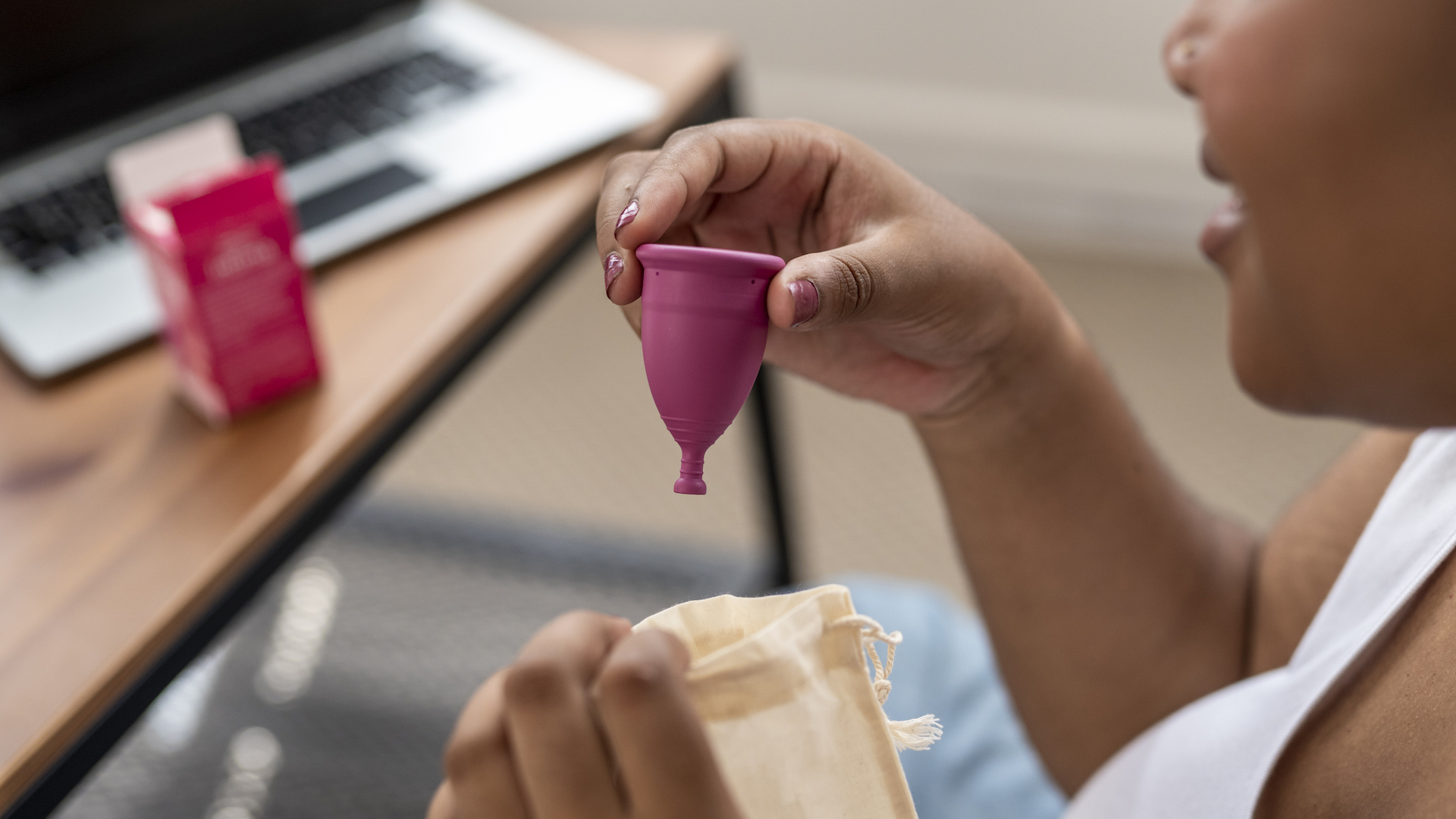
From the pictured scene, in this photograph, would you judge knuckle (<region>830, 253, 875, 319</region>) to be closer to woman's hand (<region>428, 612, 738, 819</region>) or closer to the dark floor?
woman's hand (<region>428, 612, 738, 819</region>)

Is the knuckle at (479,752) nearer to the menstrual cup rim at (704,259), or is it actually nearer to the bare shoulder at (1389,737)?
the menstrual cup rim at (704,259)

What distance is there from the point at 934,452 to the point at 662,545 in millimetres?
921

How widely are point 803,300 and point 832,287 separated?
0.07ft

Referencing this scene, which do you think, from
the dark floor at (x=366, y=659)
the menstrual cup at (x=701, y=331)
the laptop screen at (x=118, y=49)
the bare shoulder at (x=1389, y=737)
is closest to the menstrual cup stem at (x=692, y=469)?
the menstrual cup at (x=701, y=331)

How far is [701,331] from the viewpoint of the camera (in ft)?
1.30

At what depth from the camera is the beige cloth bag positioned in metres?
0.40

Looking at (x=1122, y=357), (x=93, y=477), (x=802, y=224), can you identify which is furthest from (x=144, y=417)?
(x=1122, y=357)

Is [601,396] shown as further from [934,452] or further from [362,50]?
[934,452]

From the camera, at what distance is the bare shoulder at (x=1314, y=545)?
0.67m

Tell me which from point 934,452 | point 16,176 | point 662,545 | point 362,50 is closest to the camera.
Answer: point 934,452

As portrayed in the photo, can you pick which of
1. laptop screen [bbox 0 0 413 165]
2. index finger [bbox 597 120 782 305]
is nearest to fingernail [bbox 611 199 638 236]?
index finger [bbox 597 120 782 305]

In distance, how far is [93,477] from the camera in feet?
2.34

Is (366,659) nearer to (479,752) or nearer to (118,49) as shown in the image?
(118,49)

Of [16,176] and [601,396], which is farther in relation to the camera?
[601,396]
